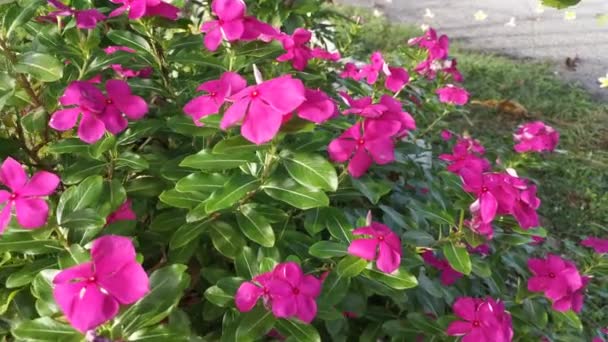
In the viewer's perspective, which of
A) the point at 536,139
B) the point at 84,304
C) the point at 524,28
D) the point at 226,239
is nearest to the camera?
the point at 84,304

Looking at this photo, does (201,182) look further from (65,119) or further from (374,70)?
(374,70)

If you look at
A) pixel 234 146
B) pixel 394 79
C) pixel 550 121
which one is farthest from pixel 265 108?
pixel 550 121

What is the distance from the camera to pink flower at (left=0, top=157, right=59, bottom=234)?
2.80ft

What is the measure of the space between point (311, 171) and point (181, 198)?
27cm

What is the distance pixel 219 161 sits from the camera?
3.35 feet

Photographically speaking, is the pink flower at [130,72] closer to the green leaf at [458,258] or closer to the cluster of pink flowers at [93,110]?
the cluster of pink flowers at [93,110]

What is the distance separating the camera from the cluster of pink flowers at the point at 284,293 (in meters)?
0.90

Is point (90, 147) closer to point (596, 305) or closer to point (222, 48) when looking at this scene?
point (222, 48)

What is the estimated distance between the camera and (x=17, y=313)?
1.06 metres

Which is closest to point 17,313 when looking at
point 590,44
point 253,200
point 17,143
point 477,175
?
point 17,143

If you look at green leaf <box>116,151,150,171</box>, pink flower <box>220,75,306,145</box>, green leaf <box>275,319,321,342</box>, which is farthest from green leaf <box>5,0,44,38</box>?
green leaf <box>275,319,321,342</box>

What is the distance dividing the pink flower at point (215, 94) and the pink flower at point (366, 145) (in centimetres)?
20

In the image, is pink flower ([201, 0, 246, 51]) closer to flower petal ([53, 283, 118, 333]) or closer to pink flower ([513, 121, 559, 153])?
flower petal ([53, 283, 118, 333])

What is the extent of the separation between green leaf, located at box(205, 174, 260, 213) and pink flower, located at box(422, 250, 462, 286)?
0.60 m
